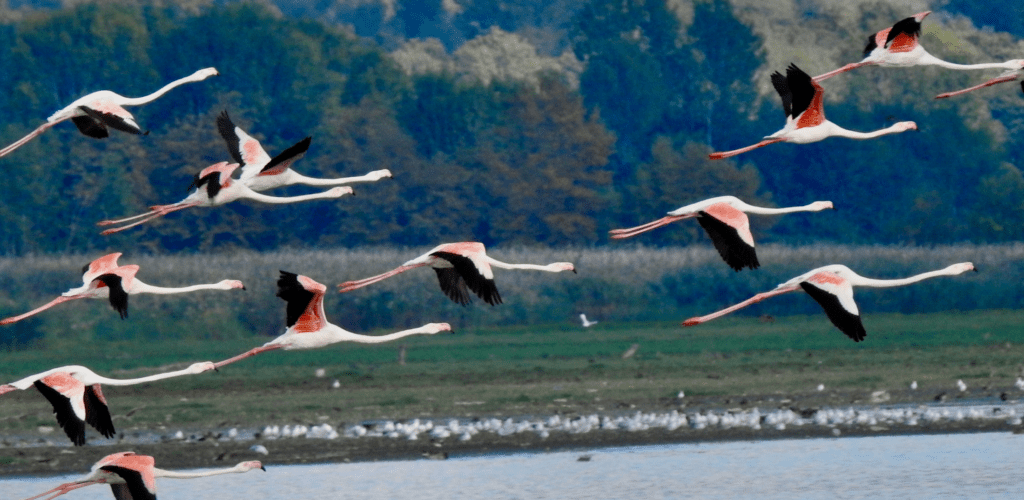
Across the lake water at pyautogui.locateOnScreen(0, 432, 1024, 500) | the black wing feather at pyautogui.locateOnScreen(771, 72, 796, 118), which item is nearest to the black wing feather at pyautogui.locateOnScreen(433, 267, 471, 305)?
the black wing feather at pyautogui.locateOnScreen(771, 72, 796, 118)

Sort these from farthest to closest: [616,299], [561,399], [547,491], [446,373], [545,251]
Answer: [545,251] < [616,299] < [446,373] < [561,399] < [547,491]

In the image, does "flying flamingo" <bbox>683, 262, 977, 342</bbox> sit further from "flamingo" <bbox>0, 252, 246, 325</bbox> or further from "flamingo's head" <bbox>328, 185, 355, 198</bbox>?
"flamingo" <bbox>0, 252, 246, 325</bbox>

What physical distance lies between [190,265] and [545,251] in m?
9.12

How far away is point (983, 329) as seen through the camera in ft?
105

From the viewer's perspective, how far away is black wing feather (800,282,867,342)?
38.2ft

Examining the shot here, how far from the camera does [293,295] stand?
12.7 meters

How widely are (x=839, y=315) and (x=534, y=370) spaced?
48.8ft

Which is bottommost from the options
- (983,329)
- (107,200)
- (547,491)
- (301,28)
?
(547,491)

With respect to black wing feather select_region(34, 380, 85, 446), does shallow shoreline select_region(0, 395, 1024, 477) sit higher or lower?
lower

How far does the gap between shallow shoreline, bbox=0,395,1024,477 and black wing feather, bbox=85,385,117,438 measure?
20.7 feet

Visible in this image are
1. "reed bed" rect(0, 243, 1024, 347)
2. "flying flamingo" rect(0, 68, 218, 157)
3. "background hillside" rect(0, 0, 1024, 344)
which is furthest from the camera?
"background hillside" rect(0, 0, 1024, 344)

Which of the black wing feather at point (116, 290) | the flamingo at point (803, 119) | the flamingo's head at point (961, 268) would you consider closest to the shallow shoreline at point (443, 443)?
the black wing feather at point (116, 290)

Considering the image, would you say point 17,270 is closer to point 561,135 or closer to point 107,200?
point 107,200

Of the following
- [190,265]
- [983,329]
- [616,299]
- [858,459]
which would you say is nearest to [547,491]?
[858,459]
